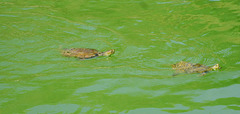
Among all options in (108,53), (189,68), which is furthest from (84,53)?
(189,68)

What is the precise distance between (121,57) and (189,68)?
1.62 meters

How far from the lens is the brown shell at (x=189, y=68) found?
528cm

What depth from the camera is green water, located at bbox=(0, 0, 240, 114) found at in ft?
14.9

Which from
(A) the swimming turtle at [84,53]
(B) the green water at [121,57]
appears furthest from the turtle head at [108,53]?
(B) the green water at [121,57]

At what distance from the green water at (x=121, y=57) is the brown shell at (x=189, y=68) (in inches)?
4.5

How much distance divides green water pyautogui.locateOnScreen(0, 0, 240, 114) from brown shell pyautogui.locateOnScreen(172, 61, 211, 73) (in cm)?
11

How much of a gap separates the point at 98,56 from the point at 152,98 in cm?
218

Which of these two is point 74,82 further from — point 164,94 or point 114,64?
point 164,94

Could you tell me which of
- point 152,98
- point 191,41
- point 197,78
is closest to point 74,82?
point 152,98

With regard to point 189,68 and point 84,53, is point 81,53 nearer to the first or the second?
point 84,53

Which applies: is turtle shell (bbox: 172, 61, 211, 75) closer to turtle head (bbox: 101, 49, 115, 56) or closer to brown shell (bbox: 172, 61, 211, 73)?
brown shell (bbox: 172, 61, 211, 73)

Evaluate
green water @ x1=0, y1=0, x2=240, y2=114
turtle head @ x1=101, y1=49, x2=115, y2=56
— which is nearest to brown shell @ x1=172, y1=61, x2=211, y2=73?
green water @ x1=0, y1=0, x2=240, y2=114

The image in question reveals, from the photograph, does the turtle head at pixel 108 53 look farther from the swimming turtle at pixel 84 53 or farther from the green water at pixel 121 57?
the green water at pixel 121 57

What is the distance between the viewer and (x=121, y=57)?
6.36m
